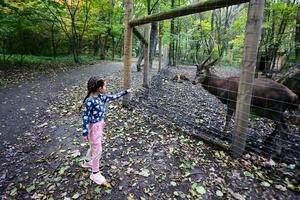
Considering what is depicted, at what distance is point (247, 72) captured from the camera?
3.39m

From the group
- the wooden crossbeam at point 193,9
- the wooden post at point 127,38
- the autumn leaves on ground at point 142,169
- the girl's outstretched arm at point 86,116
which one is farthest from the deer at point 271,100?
the girl's outstretched arm at point 86,116

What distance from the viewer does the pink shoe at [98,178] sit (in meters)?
3.15

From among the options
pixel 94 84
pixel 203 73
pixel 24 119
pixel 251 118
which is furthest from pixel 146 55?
pixel 94 84

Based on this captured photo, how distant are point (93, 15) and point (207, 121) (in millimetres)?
17610

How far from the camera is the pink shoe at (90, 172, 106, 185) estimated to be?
3.15 m

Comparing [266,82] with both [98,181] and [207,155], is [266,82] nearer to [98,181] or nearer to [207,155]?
[207,155]

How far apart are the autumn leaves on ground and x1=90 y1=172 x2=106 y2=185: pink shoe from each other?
2.7 inches

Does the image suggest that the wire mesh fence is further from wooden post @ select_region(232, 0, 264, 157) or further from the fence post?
the fence post

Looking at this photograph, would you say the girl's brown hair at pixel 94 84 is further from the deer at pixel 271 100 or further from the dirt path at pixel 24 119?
the deer at pixel 271 100

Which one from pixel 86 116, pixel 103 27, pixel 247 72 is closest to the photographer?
pixel 86 116

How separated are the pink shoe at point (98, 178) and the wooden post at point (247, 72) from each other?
7.14 feet

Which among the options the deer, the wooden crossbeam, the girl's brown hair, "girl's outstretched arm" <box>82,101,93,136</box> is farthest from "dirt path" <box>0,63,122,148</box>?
the deer

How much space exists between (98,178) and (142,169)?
0.68 metres

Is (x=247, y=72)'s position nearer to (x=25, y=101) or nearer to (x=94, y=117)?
(x=94, y=117)
